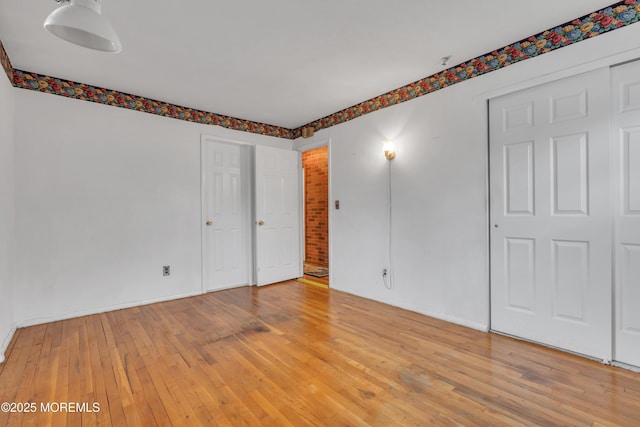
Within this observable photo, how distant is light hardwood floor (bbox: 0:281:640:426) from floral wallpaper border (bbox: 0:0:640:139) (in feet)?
7.83

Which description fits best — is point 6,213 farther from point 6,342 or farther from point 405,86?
point 405,86

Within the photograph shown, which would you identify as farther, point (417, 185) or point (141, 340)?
point (417, 185)

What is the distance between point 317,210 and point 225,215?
215 cm

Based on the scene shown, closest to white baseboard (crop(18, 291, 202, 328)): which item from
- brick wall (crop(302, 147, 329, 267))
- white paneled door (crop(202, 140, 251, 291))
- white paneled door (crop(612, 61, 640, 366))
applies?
white paneled door (crop(202, 140, 251, 291))

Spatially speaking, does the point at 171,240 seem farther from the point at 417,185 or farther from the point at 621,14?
the point at 621,14

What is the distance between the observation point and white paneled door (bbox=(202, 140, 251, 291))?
418 centimetres

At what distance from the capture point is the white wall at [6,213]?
242 centimetres

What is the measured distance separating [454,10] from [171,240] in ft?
12.3

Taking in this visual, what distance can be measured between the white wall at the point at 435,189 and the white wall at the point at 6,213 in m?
3.40

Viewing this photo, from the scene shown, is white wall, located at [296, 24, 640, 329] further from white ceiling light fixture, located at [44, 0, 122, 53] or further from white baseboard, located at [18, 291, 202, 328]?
white ceiling light fixture, located at [44, 0, 122, 53]

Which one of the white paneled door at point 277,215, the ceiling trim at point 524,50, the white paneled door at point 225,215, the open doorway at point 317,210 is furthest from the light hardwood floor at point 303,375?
the open doorway at point 317,210

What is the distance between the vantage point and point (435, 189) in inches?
122

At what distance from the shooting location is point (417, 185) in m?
3.26

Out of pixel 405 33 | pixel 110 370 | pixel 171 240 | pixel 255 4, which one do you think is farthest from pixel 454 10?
pixel 171 240
